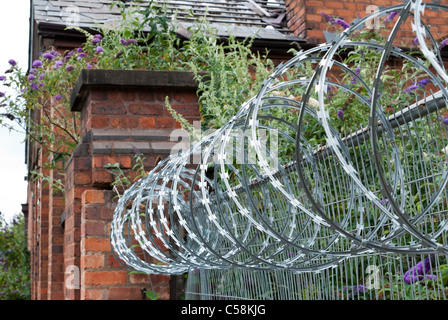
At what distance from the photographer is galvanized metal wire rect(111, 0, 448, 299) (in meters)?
1.66

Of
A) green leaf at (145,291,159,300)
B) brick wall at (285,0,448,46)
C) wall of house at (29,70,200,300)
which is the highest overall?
brick wall at (285,0,448,46)

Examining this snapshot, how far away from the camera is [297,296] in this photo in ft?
10.7

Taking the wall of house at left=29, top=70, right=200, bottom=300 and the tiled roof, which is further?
the tiled roof

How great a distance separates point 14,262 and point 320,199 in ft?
47.6

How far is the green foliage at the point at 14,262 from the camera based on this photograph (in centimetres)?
1283

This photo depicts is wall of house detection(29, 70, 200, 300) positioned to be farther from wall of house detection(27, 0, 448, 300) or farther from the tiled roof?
the tiled roof

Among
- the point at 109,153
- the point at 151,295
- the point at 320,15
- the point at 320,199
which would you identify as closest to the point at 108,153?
the point at 109,153

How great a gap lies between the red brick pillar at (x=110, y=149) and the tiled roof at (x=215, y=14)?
301 cm

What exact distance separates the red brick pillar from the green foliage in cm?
866

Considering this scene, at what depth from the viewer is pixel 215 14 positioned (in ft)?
29.2

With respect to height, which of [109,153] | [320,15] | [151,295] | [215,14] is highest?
[215,14]

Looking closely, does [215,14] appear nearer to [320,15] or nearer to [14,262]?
[320,15]

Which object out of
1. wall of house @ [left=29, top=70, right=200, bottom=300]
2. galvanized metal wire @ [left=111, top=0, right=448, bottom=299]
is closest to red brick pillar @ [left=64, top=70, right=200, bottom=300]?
wall of house @ [left=29, top=70, right=200, bottom=300]

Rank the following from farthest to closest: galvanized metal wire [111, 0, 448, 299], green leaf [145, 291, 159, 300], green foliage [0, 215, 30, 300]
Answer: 1. green foliage [0, 215, 30, 300]
2. green leaf [145, 291, 159, 300]
3. galvanized metal wire [111, 0, 448, 299]
